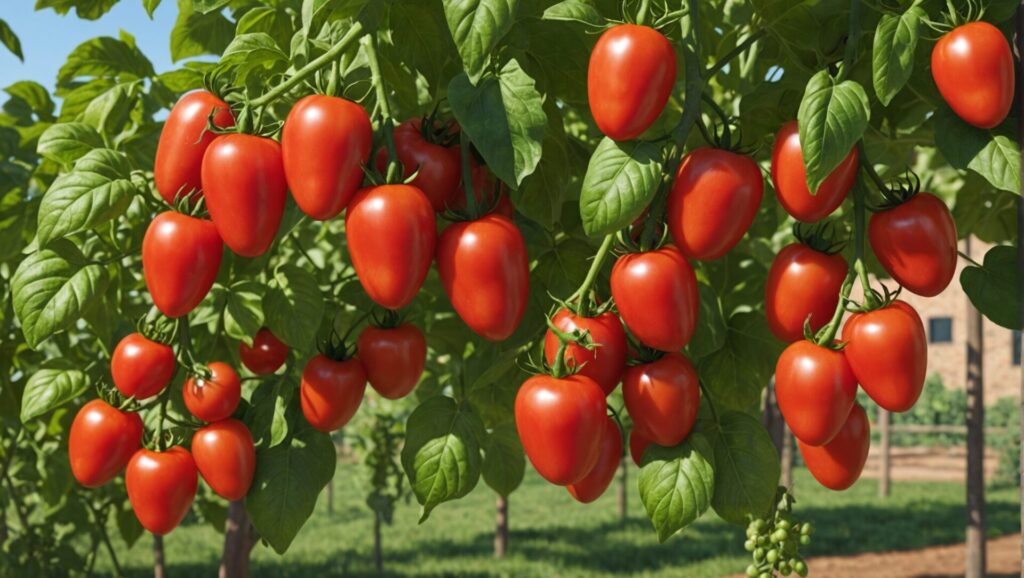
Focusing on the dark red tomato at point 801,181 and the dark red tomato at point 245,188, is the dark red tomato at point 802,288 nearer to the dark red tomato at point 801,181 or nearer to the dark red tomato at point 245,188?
the dark red tomato at point 801,181

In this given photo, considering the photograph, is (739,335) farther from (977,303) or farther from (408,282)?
(408,282)

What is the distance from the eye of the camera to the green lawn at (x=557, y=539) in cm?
824

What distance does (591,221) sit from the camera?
115 centimetres

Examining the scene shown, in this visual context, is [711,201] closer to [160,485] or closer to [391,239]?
[391,239]

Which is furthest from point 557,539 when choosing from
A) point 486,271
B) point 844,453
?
point 486,271

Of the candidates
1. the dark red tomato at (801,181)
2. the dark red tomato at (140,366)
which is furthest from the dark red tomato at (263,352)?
the dark red tomato at (801,181)

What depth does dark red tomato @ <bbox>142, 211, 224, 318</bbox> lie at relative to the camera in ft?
4.32

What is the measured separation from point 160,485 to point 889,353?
1119 millimetres

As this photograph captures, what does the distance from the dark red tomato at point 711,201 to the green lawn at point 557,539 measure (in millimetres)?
6876

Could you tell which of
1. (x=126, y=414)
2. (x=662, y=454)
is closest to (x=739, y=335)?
(x=662, y=454)

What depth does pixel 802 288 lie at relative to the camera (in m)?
1.29

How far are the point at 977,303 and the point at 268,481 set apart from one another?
105cm

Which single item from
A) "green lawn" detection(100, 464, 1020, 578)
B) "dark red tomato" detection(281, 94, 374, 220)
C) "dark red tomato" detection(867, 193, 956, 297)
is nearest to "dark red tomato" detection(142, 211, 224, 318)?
"dark red tomato" detection(281, 94, 374, 220)

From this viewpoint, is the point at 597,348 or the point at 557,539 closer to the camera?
the point at 597,348
